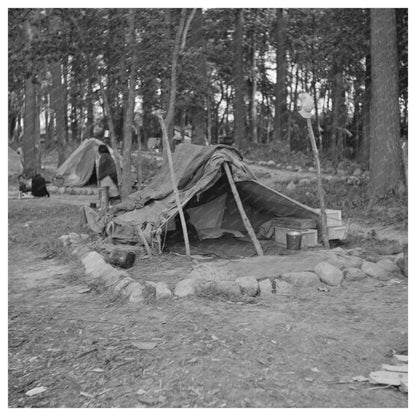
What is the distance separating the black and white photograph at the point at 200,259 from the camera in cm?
351

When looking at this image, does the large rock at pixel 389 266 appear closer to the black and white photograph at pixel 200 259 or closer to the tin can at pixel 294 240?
the black and white photograph at pixel 200 259

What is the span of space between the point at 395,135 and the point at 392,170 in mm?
689

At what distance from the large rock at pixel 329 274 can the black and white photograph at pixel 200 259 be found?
2 cm

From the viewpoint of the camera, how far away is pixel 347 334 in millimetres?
4297

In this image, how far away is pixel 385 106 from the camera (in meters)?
10.5

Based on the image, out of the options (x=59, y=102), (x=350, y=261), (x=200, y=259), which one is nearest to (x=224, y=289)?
(x=350, y=261)

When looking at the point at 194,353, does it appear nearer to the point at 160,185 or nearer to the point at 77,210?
the point at 160,185

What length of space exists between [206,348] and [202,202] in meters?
5.40

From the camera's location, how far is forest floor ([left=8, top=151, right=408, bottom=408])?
3279 mm

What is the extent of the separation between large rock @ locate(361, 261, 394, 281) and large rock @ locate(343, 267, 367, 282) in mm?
100

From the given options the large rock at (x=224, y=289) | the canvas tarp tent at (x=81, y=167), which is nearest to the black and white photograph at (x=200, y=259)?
the large rock at (x=224, y=289)

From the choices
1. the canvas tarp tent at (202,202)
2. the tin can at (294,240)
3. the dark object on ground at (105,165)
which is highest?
the dark object on ground at (105,165)

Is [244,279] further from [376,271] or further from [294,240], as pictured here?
[294,240]

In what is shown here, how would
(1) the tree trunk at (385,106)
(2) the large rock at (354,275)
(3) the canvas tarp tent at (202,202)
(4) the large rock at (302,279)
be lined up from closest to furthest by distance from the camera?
(4) the large rock at (302,279), (2) the large rock at (354,275), (3) the canvas tarp tent at (202,202), (1) the tree trunk at (385,106)
